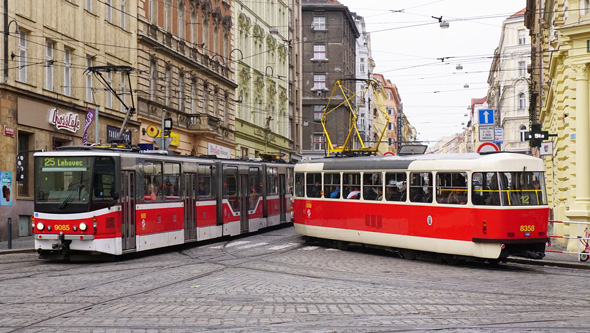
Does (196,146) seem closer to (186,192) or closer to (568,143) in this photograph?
(186,192)

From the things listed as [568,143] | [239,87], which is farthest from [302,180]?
[239,87]

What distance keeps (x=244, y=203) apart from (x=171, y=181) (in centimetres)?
662

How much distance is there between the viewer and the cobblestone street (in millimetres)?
10258

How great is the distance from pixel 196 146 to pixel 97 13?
38.5ft

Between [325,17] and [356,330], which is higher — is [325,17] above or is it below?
above

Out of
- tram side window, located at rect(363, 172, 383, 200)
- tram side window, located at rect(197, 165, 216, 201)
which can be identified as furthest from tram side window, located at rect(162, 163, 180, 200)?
tram side window, located at rect(363, 172, 383, 200)

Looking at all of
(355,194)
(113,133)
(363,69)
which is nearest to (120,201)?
(355,194)

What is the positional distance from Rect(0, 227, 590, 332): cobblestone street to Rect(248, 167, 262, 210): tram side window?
28.8 feet

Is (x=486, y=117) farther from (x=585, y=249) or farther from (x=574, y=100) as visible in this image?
(x=585, y=249)

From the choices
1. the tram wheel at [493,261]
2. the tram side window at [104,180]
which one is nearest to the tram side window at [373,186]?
the tram wheel at [493,261]

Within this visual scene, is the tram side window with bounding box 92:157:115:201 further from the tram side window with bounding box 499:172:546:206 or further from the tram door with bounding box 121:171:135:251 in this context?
the tram side window with bounding box 499:172:546:206

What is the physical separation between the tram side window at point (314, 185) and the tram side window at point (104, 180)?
713 centimetres

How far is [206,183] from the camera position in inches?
999

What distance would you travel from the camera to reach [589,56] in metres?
23.2
